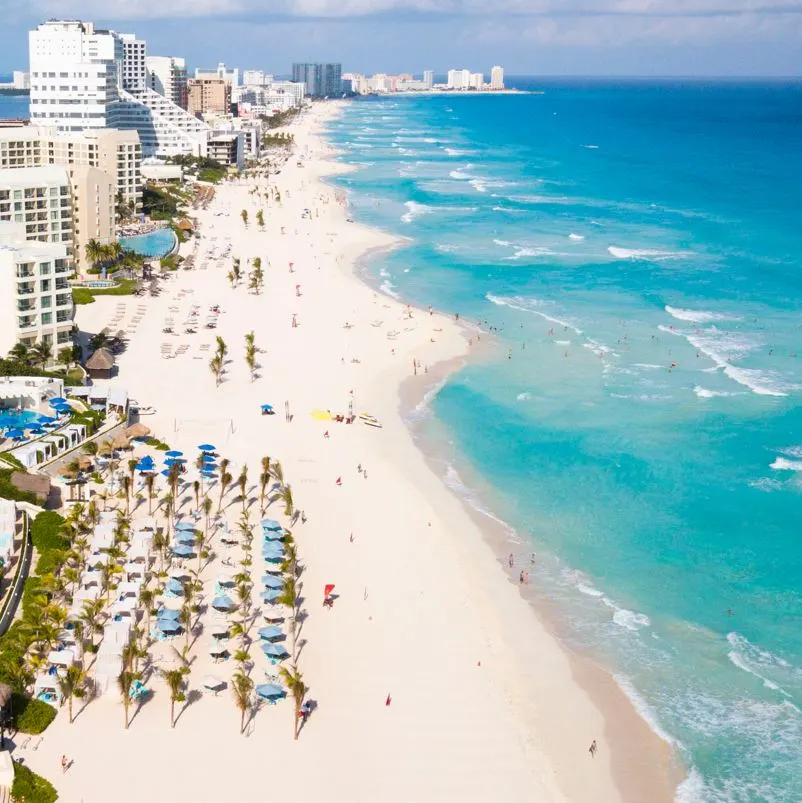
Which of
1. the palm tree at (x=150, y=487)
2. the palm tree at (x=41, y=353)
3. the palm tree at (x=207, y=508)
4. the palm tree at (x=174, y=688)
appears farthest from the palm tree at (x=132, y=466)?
the palm tree at (x=174, y=688)

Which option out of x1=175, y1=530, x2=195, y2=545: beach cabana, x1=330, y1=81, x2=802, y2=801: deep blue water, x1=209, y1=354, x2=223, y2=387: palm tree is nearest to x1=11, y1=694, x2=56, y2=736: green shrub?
x1=175, y1=530, x2=195, y2=545: beach cabana

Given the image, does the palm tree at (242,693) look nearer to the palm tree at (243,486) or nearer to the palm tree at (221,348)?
the palm tree at (243,486)

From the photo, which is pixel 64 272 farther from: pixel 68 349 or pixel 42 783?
pixel 42 783

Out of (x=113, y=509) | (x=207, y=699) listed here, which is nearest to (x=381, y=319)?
(x=113, y=509)

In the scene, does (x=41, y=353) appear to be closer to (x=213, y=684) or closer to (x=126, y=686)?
(x=213, y=684)

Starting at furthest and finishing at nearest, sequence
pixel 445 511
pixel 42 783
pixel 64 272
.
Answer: pixel 64 272
pixel 445 511
pixel 42 783

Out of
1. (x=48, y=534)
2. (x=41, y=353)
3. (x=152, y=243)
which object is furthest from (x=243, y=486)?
(x=152, y=243)

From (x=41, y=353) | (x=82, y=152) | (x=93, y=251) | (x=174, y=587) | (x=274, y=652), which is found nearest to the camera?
(x=274, y=652)

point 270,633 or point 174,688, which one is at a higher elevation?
point 270,633
